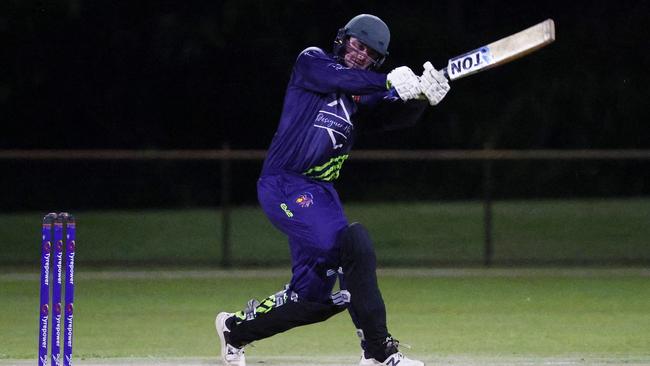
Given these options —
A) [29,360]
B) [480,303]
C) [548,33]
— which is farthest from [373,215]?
[548,33]

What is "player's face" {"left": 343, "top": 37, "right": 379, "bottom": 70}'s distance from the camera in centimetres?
823

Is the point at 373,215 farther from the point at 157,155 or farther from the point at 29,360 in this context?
the point at 29,360

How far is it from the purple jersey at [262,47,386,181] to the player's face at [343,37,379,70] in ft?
0.42

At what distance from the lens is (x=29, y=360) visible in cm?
891

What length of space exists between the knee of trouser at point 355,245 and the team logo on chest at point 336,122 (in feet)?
1.72

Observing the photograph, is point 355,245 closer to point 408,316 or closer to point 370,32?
point 370,32

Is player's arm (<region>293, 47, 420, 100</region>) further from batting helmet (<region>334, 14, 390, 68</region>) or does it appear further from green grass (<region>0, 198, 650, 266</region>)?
green grass (<region>0, 198, 650, 266</region>)

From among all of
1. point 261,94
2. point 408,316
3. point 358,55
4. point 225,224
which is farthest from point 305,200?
point 261,94

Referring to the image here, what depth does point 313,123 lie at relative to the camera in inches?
321

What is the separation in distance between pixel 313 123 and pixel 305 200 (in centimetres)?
44

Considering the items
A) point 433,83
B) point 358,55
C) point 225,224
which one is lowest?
point 225,224

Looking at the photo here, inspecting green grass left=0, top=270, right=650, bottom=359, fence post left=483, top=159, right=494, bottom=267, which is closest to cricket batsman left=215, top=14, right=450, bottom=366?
green grass left=0, top=270, right=650, bottom=359

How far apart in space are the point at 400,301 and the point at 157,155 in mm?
4212

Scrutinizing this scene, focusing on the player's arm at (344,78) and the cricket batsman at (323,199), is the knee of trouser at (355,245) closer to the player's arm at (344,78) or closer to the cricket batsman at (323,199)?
the cricket batsman at (323,199)
